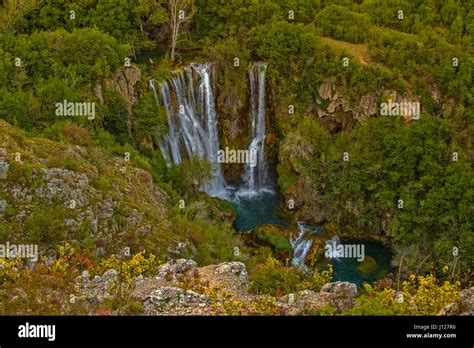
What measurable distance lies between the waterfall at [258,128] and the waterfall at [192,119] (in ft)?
5.98

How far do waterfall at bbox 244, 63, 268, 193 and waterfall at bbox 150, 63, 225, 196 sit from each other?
1822 mm

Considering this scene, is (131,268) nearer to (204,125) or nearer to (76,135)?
(76,135)

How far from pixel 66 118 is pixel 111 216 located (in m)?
8.39

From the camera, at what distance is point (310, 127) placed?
3059cm

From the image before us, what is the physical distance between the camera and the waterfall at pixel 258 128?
105 ft

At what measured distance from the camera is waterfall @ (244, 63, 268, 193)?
31984mm

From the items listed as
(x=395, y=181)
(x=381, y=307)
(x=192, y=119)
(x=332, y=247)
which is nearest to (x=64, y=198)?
(x=381, y=307)

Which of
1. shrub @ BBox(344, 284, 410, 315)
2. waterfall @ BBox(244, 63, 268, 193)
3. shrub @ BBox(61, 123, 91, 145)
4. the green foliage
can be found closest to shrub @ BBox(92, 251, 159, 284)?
shrub @ BBox(344, 284, 410, 315)

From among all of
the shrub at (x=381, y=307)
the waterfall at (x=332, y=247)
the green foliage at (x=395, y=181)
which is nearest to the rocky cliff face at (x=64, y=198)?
the waterfall at (x=332, y=247)

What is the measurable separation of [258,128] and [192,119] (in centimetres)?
400

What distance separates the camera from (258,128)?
107 ft

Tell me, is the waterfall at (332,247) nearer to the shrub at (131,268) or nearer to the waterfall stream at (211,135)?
the waterfall stream at (211,135)
